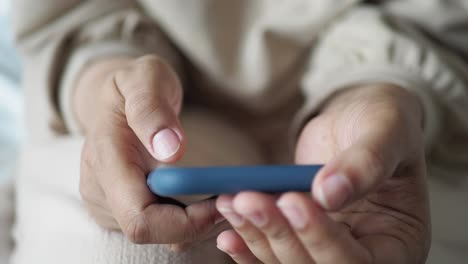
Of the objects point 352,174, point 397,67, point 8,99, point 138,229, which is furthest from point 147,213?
point 8,99

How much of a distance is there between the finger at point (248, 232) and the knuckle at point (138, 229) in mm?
57

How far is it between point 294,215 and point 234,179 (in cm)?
3

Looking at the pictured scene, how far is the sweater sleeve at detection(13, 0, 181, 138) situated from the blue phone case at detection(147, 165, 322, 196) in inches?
10.9

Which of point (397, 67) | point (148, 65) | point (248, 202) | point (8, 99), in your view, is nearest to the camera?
point (248, 202)

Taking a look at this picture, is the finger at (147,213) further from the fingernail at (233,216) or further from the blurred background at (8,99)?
the blurred background at (8,99)

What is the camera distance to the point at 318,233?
0.85 ft

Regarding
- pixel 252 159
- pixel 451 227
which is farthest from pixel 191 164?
pixel 451 227

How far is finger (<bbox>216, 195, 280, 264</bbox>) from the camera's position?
0.26 metres

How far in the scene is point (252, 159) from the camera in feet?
1.69

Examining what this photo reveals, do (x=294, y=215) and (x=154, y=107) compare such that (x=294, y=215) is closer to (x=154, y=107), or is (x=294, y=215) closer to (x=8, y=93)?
(x=154, y=107)

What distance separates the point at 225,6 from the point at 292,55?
0.08m

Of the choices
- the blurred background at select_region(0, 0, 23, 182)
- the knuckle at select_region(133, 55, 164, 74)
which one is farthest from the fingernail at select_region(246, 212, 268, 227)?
the blurred background at select_region(0, 0, 23, 182)

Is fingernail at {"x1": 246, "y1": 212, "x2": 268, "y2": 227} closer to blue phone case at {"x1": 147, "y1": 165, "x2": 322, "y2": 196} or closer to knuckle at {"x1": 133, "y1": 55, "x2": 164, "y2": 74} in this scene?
blue phone case at {"x1": 147, "y1": 165, "x2": 322, "y2": 196}

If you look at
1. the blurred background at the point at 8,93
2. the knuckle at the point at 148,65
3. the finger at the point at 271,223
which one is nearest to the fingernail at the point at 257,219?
the finger at the point at 271,223
